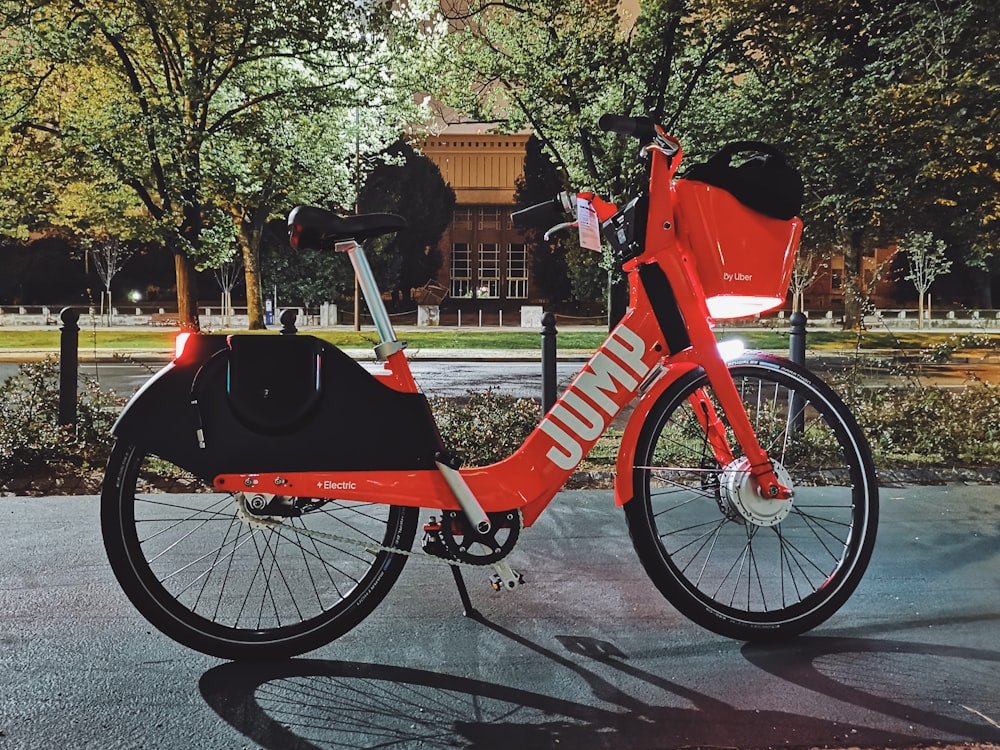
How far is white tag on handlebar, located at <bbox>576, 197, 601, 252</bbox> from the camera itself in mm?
2547

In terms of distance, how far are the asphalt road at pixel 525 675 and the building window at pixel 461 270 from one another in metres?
48.5

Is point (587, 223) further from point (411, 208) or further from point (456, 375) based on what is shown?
point (411, 208)

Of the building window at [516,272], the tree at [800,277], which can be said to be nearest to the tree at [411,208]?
the building window at [516,272]

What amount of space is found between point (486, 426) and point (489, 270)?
46390 mm

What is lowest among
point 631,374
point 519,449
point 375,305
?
point 519,449

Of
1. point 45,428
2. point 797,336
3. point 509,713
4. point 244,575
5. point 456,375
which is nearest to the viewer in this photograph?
point 509,713

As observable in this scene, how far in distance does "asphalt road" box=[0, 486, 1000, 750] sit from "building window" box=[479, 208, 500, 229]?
158 ft

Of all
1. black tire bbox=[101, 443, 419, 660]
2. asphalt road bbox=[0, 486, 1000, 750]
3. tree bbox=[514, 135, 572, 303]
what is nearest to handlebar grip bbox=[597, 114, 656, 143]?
black tire bbox=[101, 443, 419, 660]

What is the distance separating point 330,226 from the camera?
7.86ft

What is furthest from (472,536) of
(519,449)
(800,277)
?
(800,277)

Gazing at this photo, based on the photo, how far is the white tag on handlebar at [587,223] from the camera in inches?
100

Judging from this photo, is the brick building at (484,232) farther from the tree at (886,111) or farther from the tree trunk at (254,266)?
the tree at (886,111)

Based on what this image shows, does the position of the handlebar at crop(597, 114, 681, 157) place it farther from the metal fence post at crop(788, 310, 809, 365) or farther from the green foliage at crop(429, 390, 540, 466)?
the metal fence post at crop(788, 310, 809, 365)

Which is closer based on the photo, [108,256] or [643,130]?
[643,130]
